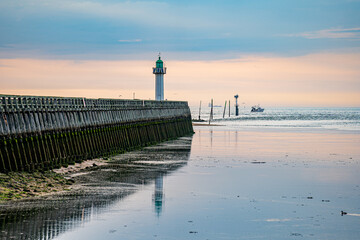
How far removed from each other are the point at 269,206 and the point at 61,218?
706cm

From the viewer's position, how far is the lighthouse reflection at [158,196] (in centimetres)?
1839

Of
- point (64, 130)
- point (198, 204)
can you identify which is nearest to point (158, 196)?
point (198, 204)

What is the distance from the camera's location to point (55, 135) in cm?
2852

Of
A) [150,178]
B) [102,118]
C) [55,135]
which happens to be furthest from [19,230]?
[102,118]

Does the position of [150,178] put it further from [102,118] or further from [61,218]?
[102,118]

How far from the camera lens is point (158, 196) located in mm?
20812

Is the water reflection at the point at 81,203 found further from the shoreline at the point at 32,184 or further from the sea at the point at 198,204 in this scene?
the shoreline at the point at 32,184

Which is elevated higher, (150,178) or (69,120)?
(69,120)

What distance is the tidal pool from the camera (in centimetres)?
1530

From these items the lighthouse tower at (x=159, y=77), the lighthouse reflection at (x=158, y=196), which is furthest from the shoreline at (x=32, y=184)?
the lighthouse tower at (x=159, y=77)

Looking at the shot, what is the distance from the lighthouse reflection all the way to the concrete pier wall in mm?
5422

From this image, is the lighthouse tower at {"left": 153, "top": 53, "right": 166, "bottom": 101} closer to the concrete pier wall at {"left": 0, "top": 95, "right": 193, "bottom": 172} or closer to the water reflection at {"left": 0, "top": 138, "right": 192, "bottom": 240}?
the concrete pier wall at {"left": 0, "top": 95, "right": 193, "bottom": 172}

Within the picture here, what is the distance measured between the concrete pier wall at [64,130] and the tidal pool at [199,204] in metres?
2.33

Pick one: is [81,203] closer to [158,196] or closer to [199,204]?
[158,196]
